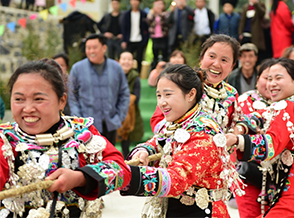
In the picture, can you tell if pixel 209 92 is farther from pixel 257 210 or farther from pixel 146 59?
pixel 146 59

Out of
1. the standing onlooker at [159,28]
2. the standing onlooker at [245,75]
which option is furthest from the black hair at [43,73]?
the standing onlooker at [159,28]

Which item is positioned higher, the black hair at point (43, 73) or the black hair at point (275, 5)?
the black hair at point (275, 5)

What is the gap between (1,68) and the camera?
8852mm

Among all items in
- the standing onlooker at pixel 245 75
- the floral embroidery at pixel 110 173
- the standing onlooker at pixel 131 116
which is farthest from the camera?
the standing onlooker at pixel 131 116

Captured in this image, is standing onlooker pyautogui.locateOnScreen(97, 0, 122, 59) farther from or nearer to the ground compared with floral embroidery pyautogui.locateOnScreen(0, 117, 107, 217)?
farther from the ground

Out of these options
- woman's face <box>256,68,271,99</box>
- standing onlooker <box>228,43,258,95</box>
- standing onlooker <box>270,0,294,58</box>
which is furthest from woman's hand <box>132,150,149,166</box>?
standing onlooker <box>270,0,294,58</box>

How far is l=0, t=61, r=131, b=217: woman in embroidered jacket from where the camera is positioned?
6.19ft

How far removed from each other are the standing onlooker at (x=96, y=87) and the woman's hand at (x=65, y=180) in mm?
3571

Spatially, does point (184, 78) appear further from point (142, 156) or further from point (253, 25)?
point (253, 25)

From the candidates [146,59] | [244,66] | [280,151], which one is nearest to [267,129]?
[280,151]

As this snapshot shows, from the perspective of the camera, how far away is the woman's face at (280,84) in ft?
10.3

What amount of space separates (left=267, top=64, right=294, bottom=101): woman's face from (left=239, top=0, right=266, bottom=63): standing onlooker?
494 cm

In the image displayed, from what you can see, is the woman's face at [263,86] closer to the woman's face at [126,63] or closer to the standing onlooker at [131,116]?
the standing onlooker at [131,116]

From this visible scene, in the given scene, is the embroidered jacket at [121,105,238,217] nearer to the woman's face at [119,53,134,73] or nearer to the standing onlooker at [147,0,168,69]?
the woman's face at [119,53,134,73]
